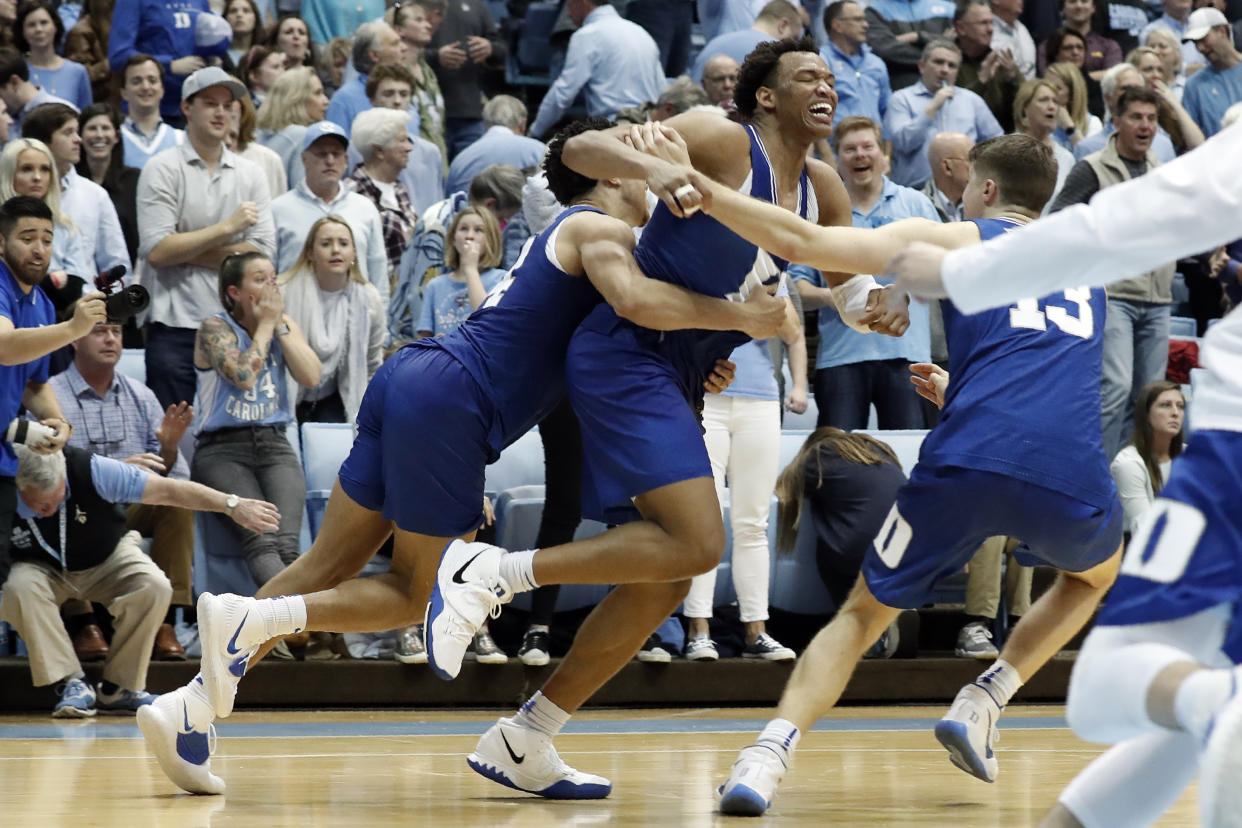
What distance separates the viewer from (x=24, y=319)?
6.44 metres

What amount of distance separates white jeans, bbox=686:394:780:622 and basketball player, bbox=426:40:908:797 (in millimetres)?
2548

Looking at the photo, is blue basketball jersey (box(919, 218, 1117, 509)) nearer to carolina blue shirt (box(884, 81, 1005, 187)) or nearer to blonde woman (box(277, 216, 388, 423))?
blonde woman (box(277, 216, 388, 423))

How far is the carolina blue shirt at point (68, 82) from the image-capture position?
31.3 ft

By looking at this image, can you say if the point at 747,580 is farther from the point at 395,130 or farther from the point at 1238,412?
the point at 1238,412

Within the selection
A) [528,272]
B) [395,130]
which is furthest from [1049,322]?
[395,130]

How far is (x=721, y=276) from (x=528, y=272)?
0.59 meters

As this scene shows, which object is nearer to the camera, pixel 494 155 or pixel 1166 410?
pixel 1166 410

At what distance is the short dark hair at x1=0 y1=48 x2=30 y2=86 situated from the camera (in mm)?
8977

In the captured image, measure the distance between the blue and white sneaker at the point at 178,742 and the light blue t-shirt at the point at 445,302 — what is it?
3.54 meters

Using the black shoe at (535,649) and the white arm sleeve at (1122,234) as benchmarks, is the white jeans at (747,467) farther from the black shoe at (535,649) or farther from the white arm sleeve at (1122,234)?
the white arm sleeve at (1122,234)

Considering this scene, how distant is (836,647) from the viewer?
439cm

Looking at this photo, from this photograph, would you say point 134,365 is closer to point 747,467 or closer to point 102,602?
point 102,602

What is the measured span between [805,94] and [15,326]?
3.48 metres

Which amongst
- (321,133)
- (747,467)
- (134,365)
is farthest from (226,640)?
(321,133)
